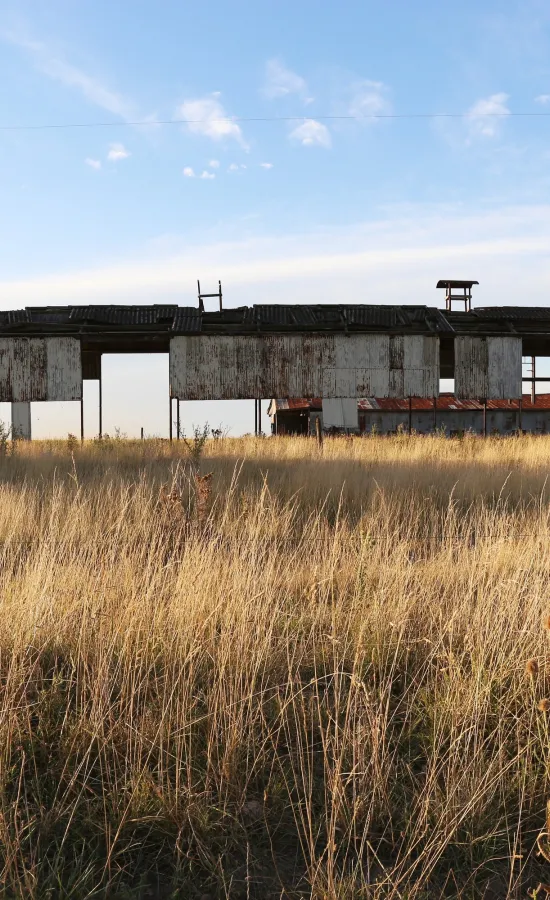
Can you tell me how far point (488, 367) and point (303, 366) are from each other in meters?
7.21

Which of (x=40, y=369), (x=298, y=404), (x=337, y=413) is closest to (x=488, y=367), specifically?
(x=337, y=413)

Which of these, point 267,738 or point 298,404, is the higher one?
point 298,404

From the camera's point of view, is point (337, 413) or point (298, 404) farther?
point (298, 404)

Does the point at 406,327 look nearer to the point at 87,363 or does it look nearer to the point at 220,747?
the point at 87,363

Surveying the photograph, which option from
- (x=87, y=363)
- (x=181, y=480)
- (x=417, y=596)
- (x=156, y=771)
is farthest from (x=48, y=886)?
(x=87, y=363)

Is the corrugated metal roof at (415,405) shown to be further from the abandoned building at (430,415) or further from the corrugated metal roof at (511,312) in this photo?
the corrugated metal roof at (511,312)

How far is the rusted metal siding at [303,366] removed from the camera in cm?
2581

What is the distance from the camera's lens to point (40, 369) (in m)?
26.1

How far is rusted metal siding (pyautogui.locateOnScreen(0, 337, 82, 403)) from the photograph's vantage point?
26016mm

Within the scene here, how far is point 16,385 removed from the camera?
2608 centimetres

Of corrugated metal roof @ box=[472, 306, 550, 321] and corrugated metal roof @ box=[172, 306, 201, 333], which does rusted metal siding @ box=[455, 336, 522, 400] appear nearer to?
corrugated metal roof @ box=[472, 306, 550, 321]

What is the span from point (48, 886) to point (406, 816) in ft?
4.53

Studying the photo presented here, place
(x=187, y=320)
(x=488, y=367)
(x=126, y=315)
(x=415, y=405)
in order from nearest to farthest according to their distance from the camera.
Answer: (x=187, y=320)
(x=126, y=315)
(x=488, y=367)
(x=415, y=405)

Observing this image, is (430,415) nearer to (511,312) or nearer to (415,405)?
(415,405)
